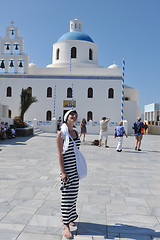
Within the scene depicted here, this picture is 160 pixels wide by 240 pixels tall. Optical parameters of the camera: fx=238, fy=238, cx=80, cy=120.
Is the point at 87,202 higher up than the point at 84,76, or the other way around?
the point at 84,76

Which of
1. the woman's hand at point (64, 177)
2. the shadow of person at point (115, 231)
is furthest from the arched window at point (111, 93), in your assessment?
the woman's hand at point (64, 177)

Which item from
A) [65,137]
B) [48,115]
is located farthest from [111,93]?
[65,137]

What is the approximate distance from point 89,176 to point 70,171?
299cm

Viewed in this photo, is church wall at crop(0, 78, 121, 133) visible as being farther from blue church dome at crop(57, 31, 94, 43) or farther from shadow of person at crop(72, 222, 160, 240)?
shadow of person at crop(72, 222, 160, 240)

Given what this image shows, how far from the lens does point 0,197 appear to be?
4141mm

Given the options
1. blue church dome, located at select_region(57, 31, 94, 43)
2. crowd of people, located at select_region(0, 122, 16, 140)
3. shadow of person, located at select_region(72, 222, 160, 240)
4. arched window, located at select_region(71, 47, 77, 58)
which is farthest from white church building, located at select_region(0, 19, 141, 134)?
shadow of person, located at select_region(72, 222, 160, 240)

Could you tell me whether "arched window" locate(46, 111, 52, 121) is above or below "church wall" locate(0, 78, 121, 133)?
below

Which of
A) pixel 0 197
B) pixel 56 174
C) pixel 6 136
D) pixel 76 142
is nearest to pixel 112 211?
pixel 76 142

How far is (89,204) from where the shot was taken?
12.8 feet

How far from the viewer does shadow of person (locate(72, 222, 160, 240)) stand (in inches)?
115

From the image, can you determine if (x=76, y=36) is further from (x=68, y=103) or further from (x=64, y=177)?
(x=64, y=177)

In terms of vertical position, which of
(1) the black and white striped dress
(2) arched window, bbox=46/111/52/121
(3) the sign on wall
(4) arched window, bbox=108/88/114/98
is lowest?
(1) the black and white striped dress

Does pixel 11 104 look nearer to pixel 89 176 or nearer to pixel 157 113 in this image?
pixel 89 176

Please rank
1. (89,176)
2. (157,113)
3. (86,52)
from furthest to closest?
(157,113), (86,52), (89,176)
